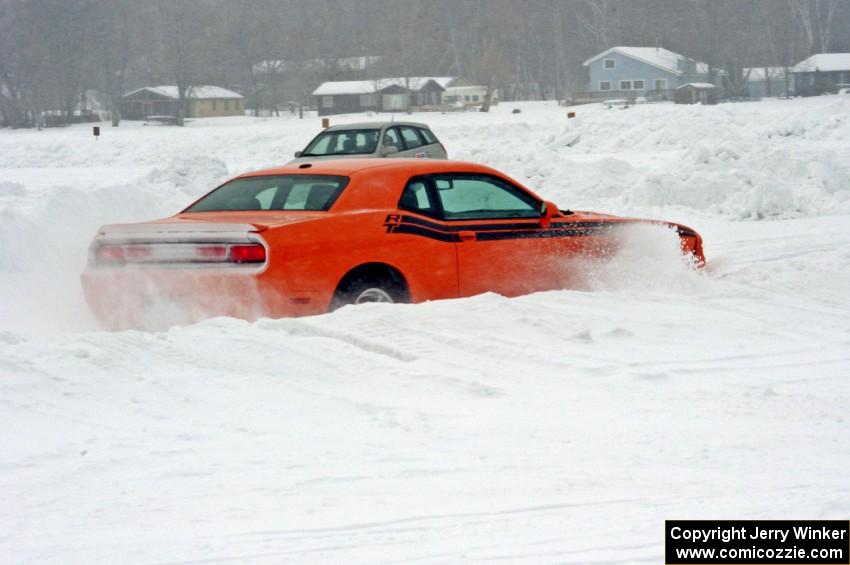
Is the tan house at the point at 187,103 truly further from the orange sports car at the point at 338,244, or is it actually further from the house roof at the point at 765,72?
the orange sports car at the point at 338,244

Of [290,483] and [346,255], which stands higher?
[346,255]

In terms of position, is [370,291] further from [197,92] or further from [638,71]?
[197,92]

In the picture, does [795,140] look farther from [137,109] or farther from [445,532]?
[137,109]

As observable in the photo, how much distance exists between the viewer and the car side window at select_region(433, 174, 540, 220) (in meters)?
8.78

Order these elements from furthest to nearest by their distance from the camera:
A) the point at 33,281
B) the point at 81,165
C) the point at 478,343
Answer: the point at 81,165
the point at 33,281
the point at 478,343

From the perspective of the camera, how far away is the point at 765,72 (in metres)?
91.8

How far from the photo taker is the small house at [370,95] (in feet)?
299

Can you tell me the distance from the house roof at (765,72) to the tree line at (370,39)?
588mm

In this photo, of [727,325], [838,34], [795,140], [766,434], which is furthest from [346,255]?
[838,34]

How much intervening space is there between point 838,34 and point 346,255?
116 meters

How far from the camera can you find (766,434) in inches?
220

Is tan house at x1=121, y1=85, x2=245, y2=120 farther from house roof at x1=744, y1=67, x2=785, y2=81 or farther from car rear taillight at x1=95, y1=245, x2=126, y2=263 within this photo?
car rear taillight at x1=95, y1=245, x2=126, y2=263

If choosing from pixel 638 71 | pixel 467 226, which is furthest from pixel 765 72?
pixel 467 226

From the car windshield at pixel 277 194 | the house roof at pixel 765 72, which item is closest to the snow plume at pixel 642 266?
the car windshield at pixel 277 194
